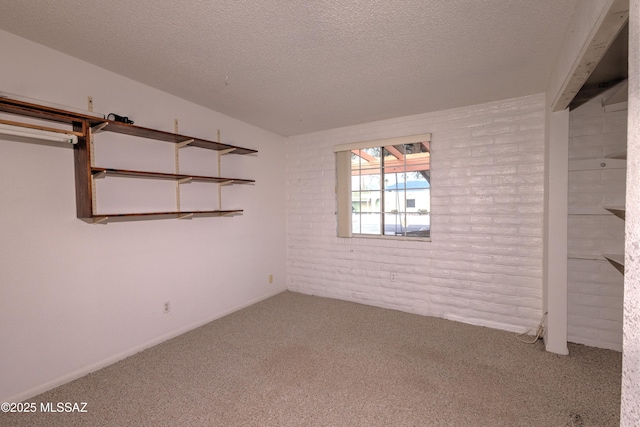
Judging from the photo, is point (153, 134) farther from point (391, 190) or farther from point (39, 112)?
point (391, 190)

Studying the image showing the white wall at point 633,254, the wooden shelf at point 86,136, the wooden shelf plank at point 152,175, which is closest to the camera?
the white wall at point 633,254

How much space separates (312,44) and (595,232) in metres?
2.93

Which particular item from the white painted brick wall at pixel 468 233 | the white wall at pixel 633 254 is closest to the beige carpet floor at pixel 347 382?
the white painted brick wall at pixel 468 233

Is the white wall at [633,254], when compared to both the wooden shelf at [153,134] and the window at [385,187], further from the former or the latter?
the wooden shelf at [153,134]

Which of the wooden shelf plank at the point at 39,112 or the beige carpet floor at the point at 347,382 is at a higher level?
the wooden shelf plank at the point at 39,112

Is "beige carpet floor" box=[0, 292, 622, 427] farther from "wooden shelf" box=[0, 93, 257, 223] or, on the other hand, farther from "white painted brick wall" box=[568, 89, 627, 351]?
"wooden shelf" box=[0, 93, 257, 223]

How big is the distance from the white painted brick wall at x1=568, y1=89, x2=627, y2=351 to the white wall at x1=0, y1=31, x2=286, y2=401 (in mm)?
Result: 3611

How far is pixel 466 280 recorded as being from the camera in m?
3.22

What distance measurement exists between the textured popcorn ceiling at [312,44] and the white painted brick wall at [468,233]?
0.40 m

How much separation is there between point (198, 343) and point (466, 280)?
2.87 metres

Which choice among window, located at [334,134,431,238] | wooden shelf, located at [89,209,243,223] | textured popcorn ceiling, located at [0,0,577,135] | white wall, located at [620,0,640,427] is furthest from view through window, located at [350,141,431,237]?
white wall, located at [620,0,640,427]

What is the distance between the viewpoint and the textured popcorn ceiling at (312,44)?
5.42ft

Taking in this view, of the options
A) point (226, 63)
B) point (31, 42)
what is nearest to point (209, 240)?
point (226, 63)

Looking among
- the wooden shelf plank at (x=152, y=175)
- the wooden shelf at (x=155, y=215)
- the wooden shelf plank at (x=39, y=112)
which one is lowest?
the wooden shelf at (x=155, y=215)
